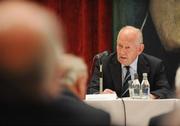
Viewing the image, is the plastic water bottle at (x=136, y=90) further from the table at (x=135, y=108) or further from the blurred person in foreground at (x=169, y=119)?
the blurred person in foreground at (x=169, y=119)

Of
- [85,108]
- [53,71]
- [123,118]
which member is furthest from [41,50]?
[123,118]

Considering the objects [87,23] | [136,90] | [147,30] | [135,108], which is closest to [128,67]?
[136,90]

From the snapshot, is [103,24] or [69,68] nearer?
[69,68]

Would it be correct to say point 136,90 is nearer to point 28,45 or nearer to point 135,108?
point 135,108

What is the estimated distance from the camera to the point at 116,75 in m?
3.79

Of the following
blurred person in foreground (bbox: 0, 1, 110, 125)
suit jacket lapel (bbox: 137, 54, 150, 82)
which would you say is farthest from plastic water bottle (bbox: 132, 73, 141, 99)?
blurred person in foreground (bbox: 0, 1, 110, 125)

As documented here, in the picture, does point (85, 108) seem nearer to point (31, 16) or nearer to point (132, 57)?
point (31, 16)

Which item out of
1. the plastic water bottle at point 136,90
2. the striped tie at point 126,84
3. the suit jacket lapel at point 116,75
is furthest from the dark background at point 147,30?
the plastic water bottle at point 136,90

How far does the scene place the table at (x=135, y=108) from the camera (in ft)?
9.35

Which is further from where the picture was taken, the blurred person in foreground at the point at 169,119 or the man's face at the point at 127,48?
the man's face at the point at 127,48

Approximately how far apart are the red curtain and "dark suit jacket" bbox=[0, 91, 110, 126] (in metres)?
4.22

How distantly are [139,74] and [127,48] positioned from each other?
0.26m

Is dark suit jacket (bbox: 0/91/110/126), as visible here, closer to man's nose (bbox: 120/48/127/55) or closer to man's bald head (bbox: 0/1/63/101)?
man's bald head (bbox: 0/1/63/101)

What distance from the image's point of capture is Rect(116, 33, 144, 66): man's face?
12.6 feet
